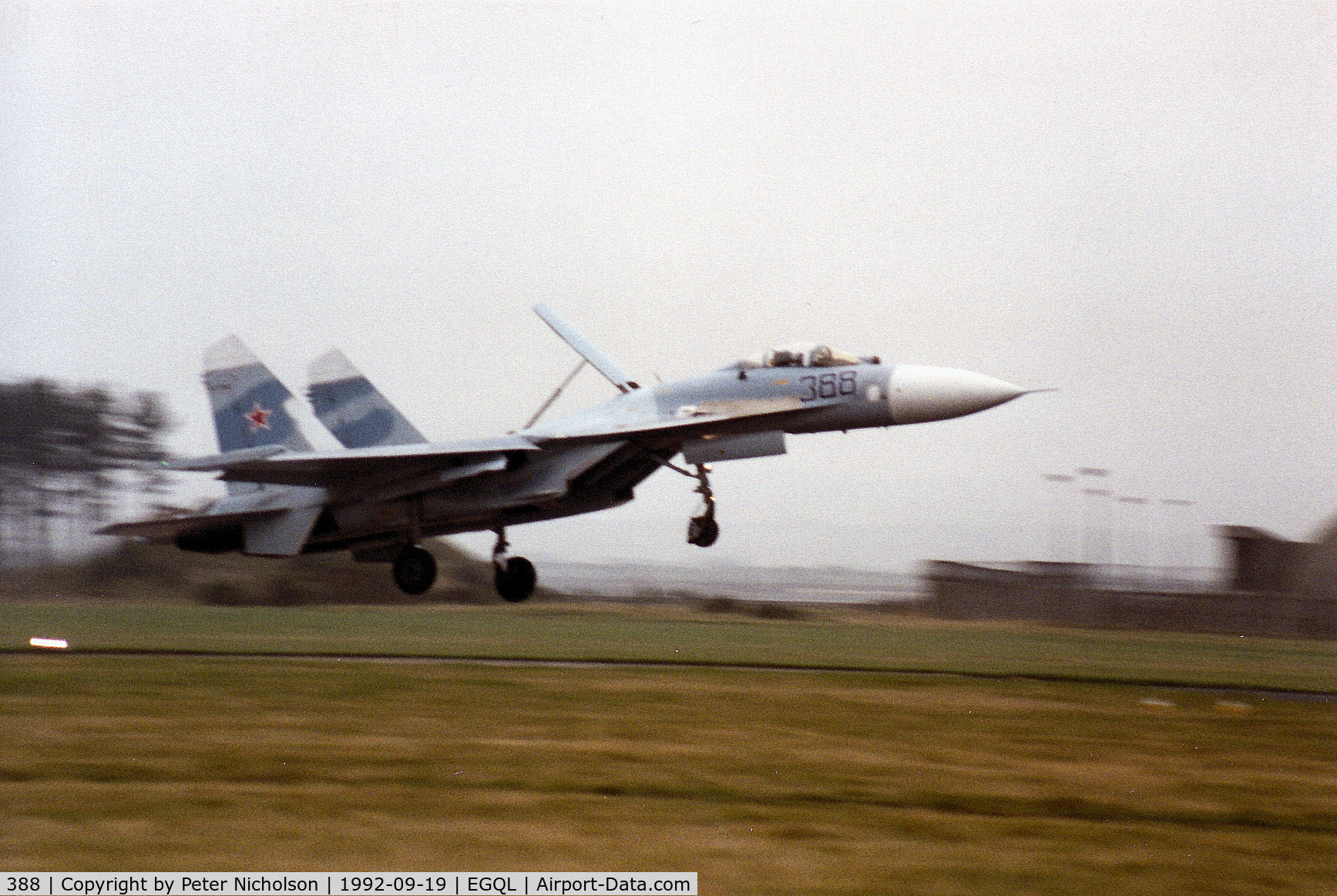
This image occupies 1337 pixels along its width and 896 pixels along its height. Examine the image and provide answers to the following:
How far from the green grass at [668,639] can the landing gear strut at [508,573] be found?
67cm

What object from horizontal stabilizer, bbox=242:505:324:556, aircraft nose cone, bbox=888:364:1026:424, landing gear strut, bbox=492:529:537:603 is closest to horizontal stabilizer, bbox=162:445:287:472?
horizontal stabilizer, bbox=242:505:324:556

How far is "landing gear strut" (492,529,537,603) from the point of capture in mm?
18031

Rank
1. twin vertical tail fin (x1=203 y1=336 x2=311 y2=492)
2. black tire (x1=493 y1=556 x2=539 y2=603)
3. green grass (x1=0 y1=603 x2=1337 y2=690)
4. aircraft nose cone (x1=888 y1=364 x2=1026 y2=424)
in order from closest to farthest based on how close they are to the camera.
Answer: aircraft nose cone (x1=888 y1=364 x2=1026 y2=424), green grass (x1=0 y1=603 x2=1337 y2=690), black tire (x1=493 y1=556 x2=539 y2=603), twin vertical tail fin (x1=203 y1=336 x2=311 y2=492)

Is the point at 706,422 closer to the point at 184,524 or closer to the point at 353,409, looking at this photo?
the point at 353,409

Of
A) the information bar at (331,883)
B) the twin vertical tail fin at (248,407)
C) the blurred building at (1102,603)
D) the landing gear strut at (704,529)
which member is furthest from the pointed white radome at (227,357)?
the blurred building at (1102,603)

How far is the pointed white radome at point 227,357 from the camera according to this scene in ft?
63.3

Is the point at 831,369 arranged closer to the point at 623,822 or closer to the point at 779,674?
the point at 779,674

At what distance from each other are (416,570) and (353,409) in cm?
288

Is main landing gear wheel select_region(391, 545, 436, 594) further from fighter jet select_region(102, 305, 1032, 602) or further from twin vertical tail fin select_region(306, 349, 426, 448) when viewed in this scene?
twin vertical tail fin select_region(306, 349, 426, 448)

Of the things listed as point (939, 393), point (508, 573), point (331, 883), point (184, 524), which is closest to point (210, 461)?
point (184, 524)

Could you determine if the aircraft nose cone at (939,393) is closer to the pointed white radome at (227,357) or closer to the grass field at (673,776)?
the grass field at (673,776)

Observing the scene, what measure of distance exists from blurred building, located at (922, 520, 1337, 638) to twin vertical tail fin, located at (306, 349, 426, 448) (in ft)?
49.5

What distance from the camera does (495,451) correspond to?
16.8 m

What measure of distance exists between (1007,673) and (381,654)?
766 centimetres
